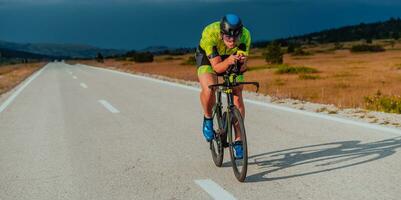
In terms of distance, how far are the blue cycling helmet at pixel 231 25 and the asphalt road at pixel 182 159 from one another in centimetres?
145

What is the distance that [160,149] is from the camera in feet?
23.1

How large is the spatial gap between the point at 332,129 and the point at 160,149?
292cm

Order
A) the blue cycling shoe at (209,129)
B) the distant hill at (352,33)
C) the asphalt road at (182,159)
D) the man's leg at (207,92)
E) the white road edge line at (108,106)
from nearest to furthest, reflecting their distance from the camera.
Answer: the asphalt road at (182,159)
the man's leg at (207,92)
the blue cycling shoe at (209,129)
the white road edge line at (108,106)
the distant hill at (352,33)

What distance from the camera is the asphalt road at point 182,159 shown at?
4.91m

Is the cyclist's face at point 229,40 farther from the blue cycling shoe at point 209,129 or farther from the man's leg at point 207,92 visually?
the blue cycling shoe at point 209,129

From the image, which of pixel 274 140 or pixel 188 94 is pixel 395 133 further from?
pixel 188 94

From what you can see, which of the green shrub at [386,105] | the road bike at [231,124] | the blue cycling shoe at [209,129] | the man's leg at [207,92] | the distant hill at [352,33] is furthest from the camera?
the distant hill at [352,33]

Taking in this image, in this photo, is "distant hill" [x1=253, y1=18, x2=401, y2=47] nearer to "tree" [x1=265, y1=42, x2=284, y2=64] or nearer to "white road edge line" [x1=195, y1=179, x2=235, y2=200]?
"tree" [x1=265, y1=42, x2=284, y2=64]

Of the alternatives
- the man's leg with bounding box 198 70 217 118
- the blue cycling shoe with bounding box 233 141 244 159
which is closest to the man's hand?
the man's leg with bounding box 198 70 217 118

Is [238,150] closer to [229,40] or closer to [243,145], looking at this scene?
[243,145]

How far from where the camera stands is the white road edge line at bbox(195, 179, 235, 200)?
467 centimetres

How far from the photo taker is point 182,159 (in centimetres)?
633

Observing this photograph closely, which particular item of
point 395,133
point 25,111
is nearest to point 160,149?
point 395,133

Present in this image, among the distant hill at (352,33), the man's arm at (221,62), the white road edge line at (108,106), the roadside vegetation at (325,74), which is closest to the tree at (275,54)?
the roadside vegetation at (325,74)
